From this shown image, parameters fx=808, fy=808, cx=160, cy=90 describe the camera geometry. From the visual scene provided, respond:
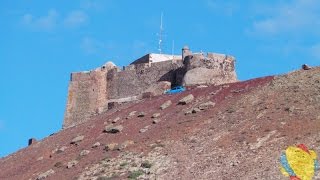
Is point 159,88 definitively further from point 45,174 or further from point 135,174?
point 135,174

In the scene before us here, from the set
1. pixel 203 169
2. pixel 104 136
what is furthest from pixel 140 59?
pixel 203 169

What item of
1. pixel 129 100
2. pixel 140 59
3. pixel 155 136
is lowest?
pixel 155 136

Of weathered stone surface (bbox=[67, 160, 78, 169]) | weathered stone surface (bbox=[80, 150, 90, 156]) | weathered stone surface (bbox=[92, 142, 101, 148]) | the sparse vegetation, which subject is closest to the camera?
the sparse vegetation

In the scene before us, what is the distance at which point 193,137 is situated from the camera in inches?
1271

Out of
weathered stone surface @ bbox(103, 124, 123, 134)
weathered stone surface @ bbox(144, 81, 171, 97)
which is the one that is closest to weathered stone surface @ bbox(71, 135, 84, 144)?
weathered stone surface @ bbox(103, 124, 123, 134)

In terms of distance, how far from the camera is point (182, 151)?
102 feet

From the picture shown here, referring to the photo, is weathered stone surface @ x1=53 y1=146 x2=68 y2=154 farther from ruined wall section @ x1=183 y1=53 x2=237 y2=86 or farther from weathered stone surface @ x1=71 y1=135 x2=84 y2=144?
ruined wall section @ x1=183 y1=53 x2=237 y2=86

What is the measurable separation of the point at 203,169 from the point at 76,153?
28.4 ft

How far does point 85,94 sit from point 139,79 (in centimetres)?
395

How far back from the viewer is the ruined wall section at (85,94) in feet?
160

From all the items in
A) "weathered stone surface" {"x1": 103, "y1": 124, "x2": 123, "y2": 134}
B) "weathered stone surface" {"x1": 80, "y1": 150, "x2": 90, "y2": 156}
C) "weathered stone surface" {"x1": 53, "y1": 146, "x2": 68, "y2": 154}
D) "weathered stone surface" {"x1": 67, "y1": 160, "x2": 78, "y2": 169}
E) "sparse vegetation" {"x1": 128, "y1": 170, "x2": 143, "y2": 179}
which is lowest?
"sparse vegetation" {"x1": 128, "y1": 170, "x2": 143, "y2": 179}

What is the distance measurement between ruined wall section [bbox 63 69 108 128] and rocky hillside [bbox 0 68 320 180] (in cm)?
752

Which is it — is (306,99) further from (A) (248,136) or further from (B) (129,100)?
(B) (129,100)

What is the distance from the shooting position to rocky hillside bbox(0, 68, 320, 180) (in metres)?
28.8
